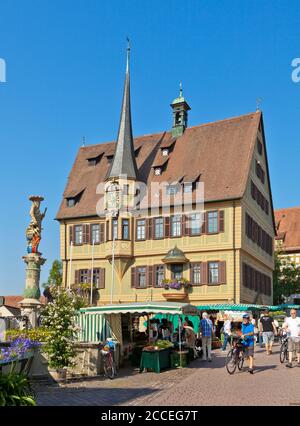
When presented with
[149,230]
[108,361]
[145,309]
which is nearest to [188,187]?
[149,230]

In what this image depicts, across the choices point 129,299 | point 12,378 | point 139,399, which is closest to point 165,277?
point 129,299

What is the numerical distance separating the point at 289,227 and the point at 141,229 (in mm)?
32760

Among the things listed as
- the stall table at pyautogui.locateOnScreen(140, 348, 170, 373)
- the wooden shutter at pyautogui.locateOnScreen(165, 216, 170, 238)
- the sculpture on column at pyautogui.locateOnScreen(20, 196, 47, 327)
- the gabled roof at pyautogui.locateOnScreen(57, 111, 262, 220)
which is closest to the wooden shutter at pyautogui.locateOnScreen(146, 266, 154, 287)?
the wooden shutter at pyautogui.locateOnScreen(165, 216, 170, 238)

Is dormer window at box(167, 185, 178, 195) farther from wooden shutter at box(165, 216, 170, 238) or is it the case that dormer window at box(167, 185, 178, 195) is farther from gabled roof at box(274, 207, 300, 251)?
gabled roof at box(274, 207, 300, 251)

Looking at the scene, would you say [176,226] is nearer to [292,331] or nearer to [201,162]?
[201,162]

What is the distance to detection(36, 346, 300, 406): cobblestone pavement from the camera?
11.6 metres

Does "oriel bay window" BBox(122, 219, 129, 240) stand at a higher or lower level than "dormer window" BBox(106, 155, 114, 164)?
lower

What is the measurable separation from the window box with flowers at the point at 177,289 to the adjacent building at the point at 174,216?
86 mm

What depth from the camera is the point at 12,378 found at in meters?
7.29

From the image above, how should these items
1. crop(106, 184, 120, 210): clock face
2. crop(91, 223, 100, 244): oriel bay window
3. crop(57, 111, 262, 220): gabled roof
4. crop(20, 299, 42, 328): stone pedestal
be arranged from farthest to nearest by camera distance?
crop(91, 223, 100, 244): oriel bay window < crop(106, 184, 120, 210): clock face < crop(57, 111, 262, 220): gabled roof < crop(20, 299, 42, 328): stone pedestal

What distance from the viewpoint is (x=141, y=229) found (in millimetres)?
39594

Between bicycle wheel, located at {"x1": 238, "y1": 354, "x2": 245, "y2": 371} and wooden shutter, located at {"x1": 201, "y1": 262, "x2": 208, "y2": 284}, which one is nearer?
bicycle wheel, located at {"x1": 238, "y1": 354, "x2": 245, "y2": 371}

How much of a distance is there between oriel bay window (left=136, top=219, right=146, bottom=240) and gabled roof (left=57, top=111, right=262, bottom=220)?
2775 millimetres

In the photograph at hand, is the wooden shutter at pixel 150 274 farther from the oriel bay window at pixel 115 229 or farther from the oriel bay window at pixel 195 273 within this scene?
the oriel bay window at pixel 115 229
